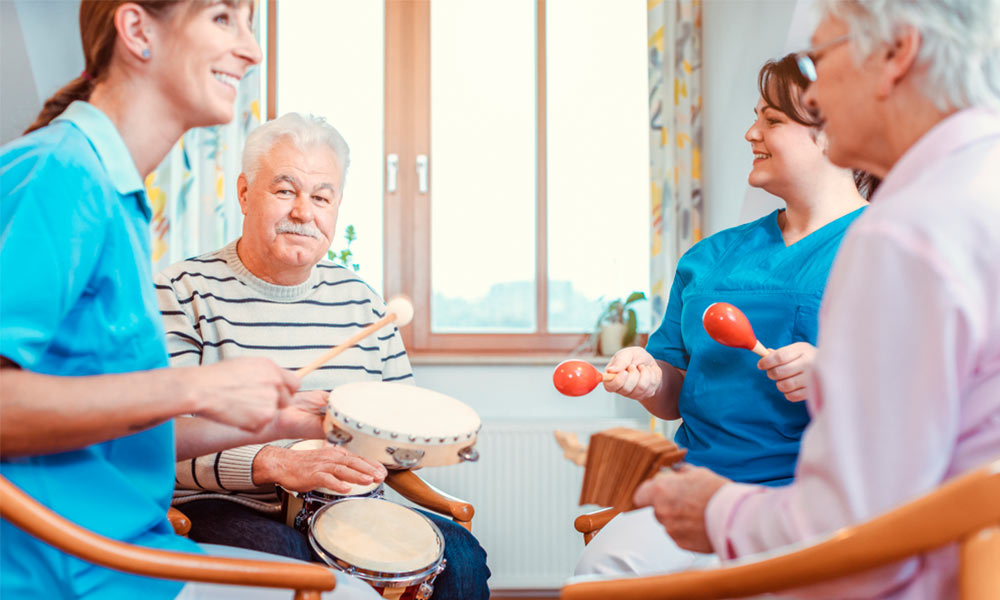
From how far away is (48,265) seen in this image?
893mm

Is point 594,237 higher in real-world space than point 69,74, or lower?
lower

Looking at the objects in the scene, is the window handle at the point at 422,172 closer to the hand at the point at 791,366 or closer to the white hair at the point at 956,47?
the hand at the point at 791,366

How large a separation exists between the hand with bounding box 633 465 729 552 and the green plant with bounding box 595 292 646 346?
2.61 m

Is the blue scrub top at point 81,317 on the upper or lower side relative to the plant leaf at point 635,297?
upper

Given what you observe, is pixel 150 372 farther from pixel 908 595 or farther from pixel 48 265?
pixel 908 595

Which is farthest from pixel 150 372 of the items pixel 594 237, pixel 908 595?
pixel 594 237

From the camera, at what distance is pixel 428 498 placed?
180 cm

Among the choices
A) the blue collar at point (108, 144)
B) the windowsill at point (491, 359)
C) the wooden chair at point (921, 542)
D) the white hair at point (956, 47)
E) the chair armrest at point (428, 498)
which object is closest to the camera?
the wooden chair at point (921, 542)

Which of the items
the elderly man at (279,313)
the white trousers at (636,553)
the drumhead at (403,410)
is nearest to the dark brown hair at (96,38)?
the drumhead at (403,410)

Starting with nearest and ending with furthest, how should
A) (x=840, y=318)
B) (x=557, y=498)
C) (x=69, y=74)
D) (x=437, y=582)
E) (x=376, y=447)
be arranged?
(x=840, y=318)
(x=376, y=447)
(x=437, y=582)
(x=69, y=74)
(x=557, y=498)

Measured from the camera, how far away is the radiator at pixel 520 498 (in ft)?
11.0

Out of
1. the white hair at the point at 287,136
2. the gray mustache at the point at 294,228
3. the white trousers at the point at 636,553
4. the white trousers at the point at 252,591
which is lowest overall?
the white trousers at the point at 636,553

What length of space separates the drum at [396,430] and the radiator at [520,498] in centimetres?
206

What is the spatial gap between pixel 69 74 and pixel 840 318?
213 centimetres
